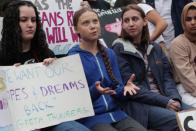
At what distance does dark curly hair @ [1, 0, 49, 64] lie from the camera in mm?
3977

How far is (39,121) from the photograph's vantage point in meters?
3.69

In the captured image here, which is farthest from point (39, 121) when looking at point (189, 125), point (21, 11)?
A: point (189, 125)

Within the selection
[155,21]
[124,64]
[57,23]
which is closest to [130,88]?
[124,64]

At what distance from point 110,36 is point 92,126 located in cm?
165

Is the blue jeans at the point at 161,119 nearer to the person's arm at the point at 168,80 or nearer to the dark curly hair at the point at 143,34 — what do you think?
the person's arm at the point at 168,80

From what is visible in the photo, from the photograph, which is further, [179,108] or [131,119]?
[179,108]

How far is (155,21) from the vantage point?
17.6 ft

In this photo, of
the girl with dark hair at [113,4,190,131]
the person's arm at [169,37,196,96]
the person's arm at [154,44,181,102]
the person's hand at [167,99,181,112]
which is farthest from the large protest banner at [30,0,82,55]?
the person's hand at [167,99,181,112]

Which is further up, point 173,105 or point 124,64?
point 124,64

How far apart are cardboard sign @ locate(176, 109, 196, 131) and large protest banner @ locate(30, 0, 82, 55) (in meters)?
1.58

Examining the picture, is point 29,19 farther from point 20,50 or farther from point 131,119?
point 131,119

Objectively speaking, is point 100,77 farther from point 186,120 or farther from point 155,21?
point 155,21

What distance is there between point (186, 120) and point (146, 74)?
0.72m

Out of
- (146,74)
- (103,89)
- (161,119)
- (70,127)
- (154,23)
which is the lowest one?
(161,119)
